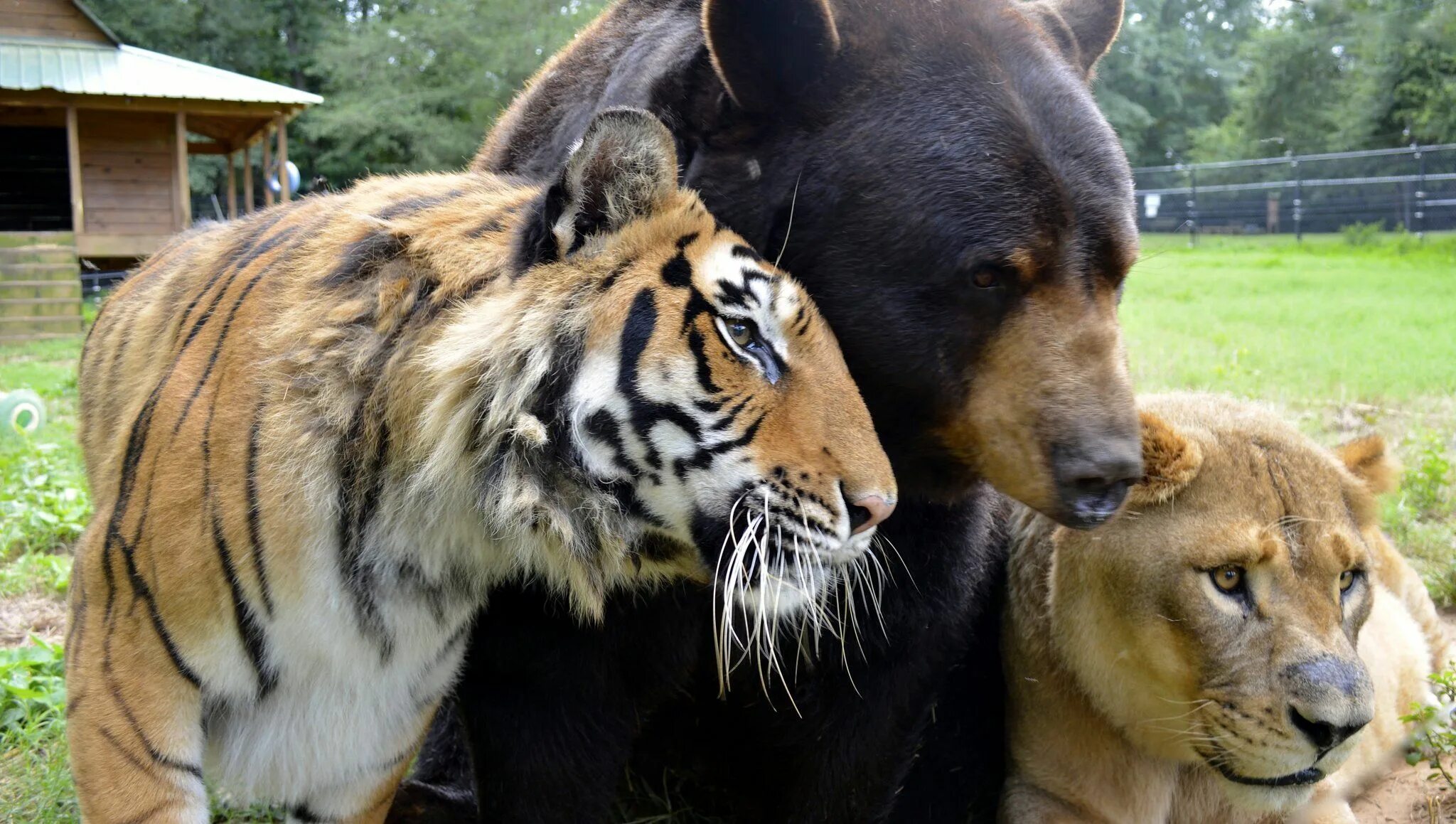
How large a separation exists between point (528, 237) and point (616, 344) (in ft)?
1.02

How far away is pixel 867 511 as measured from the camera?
7.68 ft

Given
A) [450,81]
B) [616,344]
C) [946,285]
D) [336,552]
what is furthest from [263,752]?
[450,81]

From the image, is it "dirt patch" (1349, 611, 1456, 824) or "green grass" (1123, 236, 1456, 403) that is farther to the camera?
"green grass" (1123, 236, 1456, 403)

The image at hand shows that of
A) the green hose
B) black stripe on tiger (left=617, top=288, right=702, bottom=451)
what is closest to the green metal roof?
the green hose

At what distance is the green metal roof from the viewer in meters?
20.7

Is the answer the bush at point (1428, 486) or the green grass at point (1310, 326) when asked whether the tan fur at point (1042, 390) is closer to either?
the green grass at point (1310, 326)

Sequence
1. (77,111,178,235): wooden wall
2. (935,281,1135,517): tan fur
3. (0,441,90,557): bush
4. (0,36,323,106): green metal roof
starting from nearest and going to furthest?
(935,281,1135,517): tan fur
(0,441,90,557): bush
(0,36,323,106): green metal roof
(77,111,178,235): wooden wall

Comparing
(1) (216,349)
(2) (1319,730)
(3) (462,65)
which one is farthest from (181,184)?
(2) (1319,730)

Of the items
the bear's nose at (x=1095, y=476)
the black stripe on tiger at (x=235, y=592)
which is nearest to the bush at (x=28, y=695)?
the black stripe on tiger at (x=235, y=592)

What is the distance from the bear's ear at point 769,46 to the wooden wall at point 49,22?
23776 millimetres

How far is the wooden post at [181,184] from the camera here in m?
22.3

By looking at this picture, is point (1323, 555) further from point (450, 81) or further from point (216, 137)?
point (450, 81)

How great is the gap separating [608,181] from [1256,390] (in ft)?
20.6

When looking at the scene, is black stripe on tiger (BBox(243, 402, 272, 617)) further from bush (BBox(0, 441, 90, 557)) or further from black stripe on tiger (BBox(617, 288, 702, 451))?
bush (BBox(0, 441, 90, 557))
